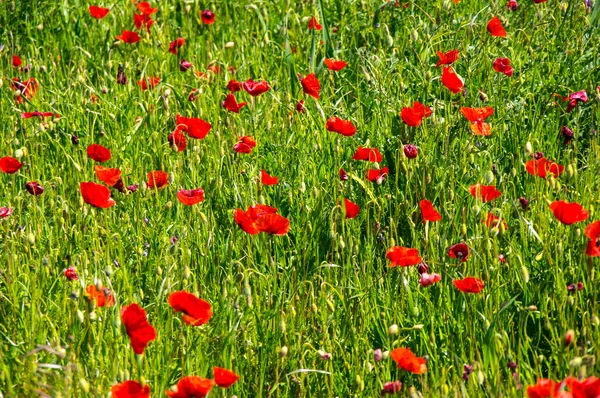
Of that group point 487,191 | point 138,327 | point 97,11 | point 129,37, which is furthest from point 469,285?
point 97,11

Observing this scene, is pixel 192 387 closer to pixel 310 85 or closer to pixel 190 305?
pixel 190 305

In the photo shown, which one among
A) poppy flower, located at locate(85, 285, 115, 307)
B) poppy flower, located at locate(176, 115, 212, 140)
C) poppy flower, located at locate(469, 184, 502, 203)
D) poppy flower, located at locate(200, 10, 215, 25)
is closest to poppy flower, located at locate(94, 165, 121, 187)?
poppy flower, located at locate(176, 115, 212, 140)

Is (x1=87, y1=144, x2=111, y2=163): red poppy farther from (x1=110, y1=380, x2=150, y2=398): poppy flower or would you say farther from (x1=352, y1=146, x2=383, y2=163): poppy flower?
(x1=110, y1=380, x2=150, y2=398): poppy flower

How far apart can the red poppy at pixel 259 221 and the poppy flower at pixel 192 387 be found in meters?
0.58

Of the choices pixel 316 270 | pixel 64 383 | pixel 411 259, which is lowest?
pixel 316 270

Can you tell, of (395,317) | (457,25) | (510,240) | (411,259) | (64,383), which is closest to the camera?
(64,383)

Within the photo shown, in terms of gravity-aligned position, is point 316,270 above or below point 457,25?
below

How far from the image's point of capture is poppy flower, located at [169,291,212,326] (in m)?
1.81

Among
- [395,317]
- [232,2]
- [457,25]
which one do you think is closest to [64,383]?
[395,317]

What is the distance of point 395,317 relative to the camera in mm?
2160

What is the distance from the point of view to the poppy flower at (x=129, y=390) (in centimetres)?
166

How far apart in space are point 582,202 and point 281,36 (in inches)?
72.1

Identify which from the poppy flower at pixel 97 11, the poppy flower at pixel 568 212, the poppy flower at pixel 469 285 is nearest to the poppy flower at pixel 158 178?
the poppy flower at pixel 469 285

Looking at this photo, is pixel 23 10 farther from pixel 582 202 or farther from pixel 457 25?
pixel 582 202
